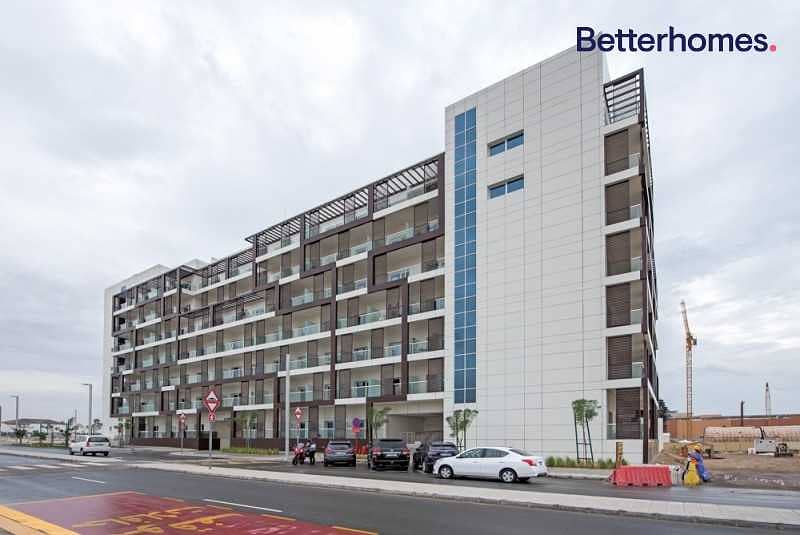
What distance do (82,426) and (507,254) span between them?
450 feet

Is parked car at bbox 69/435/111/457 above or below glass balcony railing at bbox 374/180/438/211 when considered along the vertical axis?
below

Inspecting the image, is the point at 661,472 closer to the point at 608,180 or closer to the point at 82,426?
the point at 608,180

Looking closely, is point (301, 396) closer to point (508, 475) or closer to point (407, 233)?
point (407, 233)

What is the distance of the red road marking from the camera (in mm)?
12813

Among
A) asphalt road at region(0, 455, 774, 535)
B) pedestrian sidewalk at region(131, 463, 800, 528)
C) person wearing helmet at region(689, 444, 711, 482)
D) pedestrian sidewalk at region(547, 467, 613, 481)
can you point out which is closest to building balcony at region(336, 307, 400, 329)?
pedestrian sidewalk at region(547, 467, 613, 481)

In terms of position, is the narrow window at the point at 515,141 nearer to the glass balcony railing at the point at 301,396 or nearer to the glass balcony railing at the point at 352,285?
the glass balcony railing at the point at 352,285

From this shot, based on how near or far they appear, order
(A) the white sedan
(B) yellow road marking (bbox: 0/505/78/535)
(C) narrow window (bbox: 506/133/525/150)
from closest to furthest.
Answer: (B) yellow road marking (bbox: 0/505/78/535) → (A) the white sedan → (C) narrow window (bbox: 506/133/525/150)

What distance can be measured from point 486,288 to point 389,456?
16.5m

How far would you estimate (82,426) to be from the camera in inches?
5979

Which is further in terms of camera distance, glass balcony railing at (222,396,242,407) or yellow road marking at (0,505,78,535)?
glass balcony railing at (222,396,242,407)

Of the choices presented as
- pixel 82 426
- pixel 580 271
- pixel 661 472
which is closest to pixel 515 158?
pixel 580 271

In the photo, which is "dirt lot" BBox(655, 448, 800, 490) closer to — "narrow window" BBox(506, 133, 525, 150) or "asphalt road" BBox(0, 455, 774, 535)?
"asphalt road" BBox(0, 455, 774, 535)

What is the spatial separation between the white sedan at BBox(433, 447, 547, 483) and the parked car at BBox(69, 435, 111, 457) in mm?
34574

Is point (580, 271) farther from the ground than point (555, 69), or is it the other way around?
point (555, 69)
